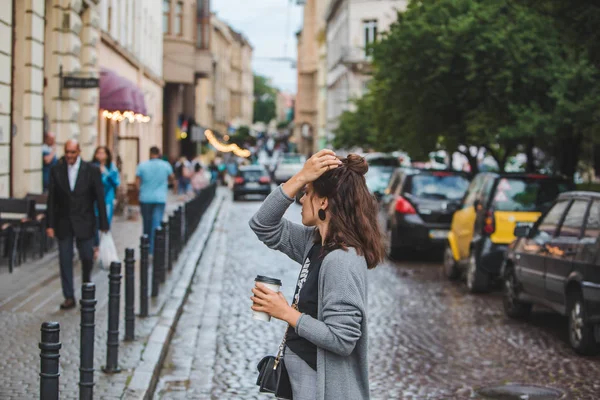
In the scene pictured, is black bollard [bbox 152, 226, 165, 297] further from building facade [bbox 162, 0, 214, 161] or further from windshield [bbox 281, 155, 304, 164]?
windshield [bbox 281, 155, 304, 164]

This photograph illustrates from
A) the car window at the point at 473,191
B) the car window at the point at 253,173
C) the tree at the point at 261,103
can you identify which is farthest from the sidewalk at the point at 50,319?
the tree at the point at 261,103

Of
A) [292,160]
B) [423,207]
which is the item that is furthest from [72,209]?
[292,160]

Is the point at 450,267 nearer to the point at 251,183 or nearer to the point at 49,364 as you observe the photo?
the point at 49,364

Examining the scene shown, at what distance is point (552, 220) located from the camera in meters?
11.8

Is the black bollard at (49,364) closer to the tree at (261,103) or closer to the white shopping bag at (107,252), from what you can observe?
the white shopping bag at (107,252)

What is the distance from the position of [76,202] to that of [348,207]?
7.72m

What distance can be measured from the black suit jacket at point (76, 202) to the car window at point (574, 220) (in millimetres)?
4594

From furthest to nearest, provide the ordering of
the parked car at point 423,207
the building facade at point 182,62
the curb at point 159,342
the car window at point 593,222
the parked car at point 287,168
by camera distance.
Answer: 1. the parked car at point 287,168
2. the building facade at point 182,62
3. the parked car at point 423,207
4. the car window at point 593,222
5. the curb at point 159,342

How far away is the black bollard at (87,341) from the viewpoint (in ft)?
22.9

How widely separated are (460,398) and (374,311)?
4.82 m

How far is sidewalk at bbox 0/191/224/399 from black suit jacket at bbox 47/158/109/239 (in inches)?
32.2

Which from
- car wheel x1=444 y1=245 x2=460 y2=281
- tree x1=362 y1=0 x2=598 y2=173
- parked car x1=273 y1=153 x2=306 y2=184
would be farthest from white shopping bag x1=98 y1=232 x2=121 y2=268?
parked car x1=273 y1=153 x2=306 y2=184

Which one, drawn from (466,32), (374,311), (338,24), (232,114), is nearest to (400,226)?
(466,32)

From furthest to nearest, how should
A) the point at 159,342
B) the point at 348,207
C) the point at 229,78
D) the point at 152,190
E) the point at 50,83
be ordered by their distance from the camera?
1. the point at 229,78
2. the point at 50,83
3. the point at 152,190
4. the point at 159,342
5. the point at 348,207
